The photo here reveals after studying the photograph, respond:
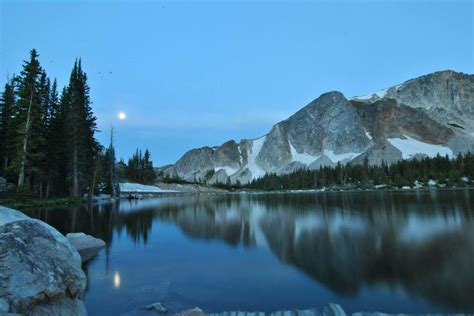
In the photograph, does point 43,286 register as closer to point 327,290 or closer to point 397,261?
point 327,290

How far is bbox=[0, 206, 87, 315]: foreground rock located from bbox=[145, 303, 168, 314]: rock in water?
173 centimetres

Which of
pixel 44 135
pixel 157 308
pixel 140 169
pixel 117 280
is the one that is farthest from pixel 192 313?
pixel 140 169

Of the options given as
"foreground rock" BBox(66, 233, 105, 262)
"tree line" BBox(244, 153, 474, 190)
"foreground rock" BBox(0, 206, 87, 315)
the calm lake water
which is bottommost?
the calm lake water

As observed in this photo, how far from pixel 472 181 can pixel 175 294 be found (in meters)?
127

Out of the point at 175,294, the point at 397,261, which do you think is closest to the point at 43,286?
the point at 175,294

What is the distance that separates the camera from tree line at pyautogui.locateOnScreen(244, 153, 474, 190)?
369 ft

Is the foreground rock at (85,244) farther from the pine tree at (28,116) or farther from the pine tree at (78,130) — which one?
the pine tree at (78,130)

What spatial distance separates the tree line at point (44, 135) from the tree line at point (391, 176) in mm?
106355

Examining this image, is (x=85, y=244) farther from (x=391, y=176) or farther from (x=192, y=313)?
(x=391, y=176)

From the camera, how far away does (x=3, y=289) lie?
6.04m

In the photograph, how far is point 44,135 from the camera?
40.7 metres

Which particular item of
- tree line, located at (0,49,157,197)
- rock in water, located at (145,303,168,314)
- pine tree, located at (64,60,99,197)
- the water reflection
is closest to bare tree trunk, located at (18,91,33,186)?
tree line, located at (0,49,157,197)

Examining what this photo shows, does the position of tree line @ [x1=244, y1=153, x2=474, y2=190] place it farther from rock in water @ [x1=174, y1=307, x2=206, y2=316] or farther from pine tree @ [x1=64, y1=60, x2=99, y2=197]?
rock in water @ [x1=174, y1=307, x2=206, y2=316]

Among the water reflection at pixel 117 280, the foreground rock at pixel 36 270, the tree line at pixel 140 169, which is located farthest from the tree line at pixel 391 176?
the foreground rock at pixel 36 270
